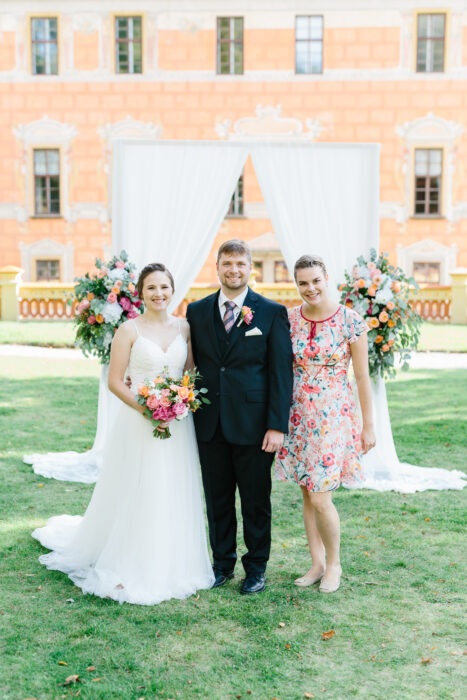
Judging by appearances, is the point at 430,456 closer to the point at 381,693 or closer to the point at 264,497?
the point at 264,497

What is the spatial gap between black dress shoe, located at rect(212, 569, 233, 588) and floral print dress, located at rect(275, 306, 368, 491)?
0.77 m

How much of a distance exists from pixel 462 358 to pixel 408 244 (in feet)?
27.6

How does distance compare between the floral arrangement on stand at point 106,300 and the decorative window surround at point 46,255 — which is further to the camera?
the decorative window surround at point 46,255

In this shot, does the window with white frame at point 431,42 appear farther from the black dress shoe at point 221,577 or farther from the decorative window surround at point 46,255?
the black dress shoe at point 221,577

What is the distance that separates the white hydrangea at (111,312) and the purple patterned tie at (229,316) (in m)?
2.46

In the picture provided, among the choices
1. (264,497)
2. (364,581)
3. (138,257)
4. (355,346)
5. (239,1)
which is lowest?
(364,581)

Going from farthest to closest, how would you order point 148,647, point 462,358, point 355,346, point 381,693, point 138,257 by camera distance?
1. point 462,358
2. point 138,257
3. point 355,346
4. point 148,647
5. point 381,693

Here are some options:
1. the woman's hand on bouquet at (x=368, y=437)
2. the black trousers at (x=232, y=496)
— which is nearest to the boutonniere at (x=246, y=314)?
the black trousers at (x=232, y=496)

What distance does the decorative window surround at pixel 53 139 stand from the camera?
72.5 ft

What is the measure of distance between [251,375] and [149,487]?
3.09 ft

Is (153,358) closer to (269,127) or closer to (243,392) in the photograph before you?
(243,392)

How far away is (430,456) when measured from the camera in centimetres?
762

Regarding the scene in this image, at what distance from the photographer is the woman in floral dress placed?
168 inches

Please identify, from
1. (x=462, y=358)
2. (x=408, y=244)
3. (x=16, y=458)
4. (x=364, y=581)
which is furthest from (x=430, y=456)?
(x=408, y=244)
